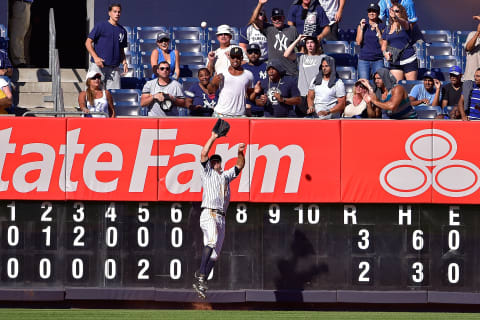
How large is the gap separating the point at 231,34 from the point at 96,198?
5.14 metres

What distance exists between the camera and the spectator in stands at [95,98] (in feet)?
52.7

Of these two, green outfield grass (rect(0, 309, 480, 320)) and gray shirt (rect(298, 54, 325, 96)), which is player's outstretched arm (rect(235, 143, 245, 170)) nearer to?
green outfield grass (rect(0, 309, 480, 320))

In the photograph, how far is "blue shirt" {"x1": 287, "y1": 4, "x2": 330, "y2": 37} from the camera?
62.8ft

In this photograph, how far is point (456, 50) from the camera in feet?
68.2

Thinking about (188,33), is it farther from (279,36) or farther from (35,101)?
(35,101)

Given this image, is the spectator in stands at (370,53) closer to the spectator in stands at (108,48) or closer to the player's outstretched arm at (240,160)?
the spectator in stands at (108,48)

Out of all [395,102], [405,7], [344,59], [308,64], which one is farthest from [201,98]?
[405,7]

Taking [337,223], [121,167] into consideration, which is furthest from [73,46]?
[337,223]

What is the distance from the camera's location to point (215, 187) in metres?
14.3

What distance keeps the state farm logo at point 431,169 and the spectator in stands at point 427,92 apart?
2768 millimetres

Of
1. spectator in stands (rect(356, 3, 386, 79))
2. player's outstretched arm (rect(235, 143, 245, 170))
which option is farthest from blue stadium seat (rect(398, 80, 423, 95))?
player's outstretched arm (rect(235, 143, 245, 170))

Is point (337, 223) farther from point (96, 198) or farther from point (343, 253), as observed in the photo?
point (96, 198)

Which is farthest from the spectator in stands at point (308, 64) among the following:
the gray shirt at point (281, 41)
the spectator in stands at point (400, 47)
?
the spectator in stands at point (400, 47)

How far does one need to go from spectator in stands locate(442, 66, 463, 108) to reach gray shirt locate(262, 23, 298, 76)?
94.7 inches
